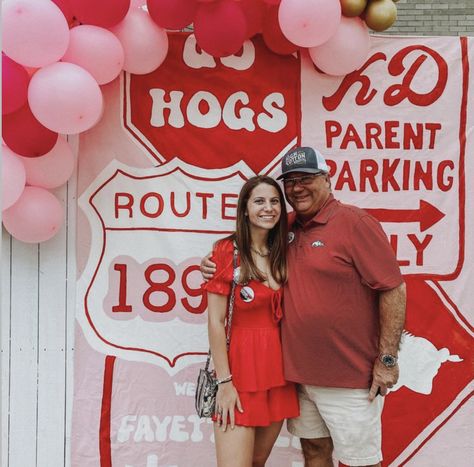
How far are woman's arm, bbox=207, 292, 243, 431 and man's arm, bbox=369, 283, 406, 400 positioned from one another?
1.85 ft

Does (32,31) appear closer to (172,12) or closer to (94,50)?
(94,50)

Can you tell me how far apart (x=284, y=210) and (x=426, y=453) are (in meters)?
1.58

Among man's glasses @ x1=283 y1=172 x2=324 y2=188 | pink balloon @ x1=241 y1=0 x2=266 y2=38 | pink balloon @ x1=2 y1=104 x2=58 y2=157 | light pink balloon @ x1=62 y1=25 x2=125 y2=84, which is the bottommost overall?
man's glasses @ x1=283 y1=172 x2=324 y2=188

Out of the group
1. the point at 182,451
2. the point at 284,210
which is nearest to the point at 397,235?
the point at 284,210

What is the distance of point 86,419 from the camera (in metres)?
2.77

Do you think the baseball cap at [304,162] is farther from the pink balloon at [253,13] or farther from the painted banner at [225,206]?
the pink balloon at [253,13]

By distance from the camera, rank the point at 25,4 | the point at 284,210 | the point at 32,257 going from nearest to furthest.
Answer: the point at 25,4 → the point at 284,210 → the point at 32,257

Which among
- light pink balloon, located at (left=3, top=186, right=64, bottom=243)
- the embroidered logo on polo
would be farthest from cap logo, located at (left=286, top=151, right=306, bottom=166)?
light pink balloon, located at (left=3, top=186, right=64, bottom=243)

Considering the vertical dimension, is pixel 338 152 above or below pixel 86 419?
above

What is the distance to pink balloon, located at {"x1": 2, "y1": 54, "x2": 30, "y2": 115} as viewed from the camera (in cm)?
217

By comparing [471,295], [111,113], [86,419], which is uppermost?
[111,113]

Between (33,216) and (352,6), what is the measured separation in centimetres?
175

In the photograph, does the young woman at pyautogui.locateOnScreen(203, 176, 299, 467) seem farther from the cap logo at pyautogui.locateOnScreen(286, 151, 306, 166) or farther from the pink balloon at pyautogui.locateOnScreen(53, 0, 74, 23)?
the pink balloon at pyautogui.locateOnScreen(53, 0, 74, 23)

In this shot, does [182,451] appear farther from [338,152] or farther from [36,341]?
[338,152]
